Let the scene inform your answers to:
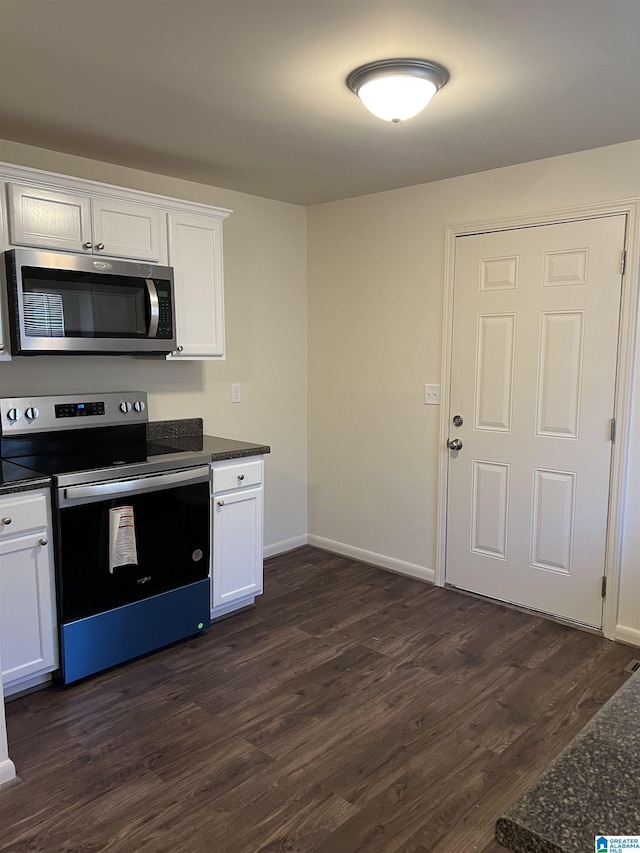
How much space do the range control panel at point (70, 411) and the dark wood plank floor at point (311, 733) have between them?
3.82ft

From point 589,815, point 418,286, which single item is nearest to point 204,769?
point 589,815

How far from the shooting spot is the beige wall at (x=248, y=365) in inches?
119

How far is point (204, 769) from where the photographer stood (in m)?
2.04

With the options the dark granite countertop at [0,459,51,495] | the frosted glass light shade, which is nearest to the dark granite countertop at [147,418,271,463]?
the dark granite countertop at [0,459,51,495]

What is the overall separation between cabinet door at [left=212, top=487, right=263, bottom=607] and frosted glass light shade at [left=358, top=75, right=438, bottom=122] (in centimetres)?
188

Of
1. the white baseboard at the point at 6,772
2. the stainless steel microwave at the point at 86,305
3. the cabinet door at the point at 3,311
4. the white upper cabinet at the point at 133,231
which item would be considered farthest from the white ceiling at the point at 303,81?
the white baseboard at the point at 6,772

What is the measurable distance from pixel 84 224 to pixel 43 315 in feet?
1.54

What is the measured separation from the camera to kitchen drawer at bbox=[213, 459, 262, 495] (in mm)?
2996

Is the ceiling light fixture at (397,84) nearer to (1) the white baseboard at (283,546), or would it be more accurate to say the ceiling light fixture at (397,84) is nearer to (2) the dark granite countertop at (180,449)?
(2) the dark granite countertop at (180,449)

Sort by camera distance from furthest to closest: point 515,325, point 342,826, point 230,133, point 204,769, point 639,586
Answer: point 515,325 → point 639,586 → point 230,133 → point 204,769 → point 342,826

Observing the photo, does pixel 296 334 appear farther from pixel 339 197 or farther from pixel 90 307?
pixel 90 307

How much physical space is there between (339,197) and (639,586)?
2.81 meters

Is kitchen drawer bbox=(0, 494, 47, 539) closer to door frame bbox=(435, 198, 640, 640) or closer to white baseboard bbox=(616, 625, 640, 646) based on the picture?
door frame bbox=(435, 198, 640, 640)

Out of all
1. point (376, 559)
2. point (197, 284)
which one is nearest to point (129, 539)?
point (197, 284)
